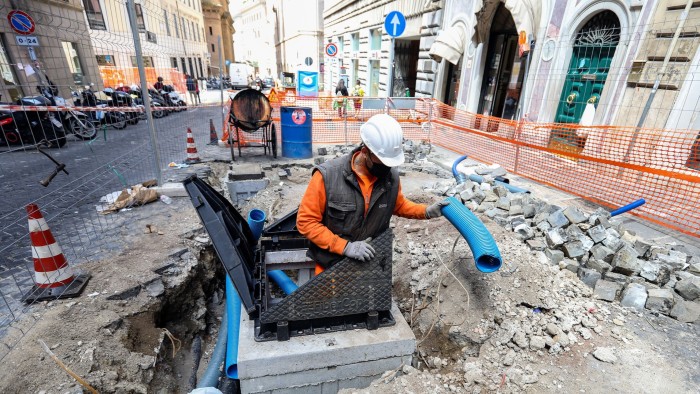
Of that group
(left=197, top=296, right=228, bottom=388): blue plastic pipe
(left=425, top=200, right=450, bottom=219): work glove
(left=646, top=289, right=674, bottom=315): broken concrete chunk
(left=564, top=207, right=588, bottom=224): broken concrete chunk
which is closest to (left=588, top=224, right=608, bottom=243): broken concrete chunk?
(left=564, top=207, right=588, bottom=224): broken concrete chunk

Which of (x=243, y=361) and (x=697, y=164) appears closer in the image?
(x=243, y=361)

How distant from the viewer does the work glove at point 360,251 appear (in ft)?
6.91

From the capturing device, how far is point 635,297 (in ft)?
9.31

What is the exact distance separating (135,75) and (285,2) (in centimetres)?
4355

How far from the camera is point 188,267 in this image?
3.43 m

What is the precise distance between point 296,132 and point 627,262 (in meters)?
6.34

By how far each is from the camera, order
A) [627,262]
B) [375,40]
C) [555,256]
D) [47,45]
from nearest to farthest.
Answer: [627,262]
[555,256]
[47,45]
[375,40]

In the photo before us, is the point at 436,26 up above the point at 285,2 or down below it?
below

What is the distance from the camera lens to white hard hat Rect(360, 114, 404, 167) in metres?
2.07

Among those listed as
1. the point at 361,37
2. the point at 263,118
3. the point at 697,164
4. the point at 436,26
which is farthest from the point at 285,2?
the point at 697,164

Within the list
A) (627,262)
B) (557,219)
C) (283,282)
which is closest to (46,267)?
(283,282)

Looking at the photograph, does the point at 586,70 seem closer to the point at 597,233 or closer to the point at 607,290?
the point at 597,233

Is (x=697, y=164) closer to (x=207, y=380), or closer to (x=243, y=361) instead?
(x=243, y=361)

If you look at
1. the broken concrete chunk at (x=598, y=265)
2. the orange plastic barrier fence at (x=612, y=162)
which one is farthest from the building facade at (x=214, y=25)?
the broken concrete chunk at (x=598, y=265)
